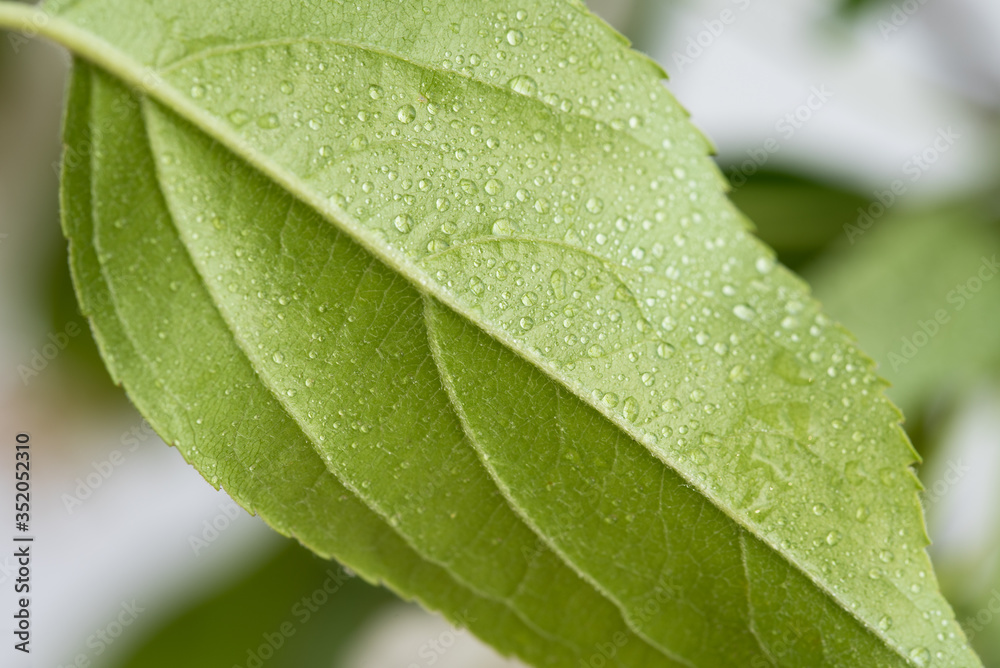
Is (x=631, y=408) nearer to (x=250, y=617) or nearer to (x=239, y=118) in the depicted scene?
(x=239, y=118)

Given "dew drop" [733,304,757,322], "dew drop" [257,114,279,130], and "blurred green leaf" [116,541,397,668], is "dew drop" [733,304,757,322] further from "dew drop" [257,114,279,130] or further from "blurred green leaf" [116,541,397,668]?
"blurred green leaf" [116,541,397,668]

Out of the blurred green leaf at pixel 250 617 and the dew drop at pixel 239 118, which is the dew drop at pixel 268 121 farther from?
the blurred green leaf at pixel 250 617

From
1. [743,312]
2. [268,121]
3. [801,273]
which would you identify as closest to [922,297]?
[801,273]

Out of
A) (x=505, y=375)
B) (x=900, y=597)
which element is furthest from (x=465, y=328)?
(x=900, y=597)

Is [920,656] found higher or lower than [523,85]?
lower

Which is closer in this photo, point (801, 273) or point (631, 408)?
point (631, 408)

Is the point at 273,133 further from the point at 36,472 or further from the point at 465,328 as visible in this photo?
the point at 36,472
